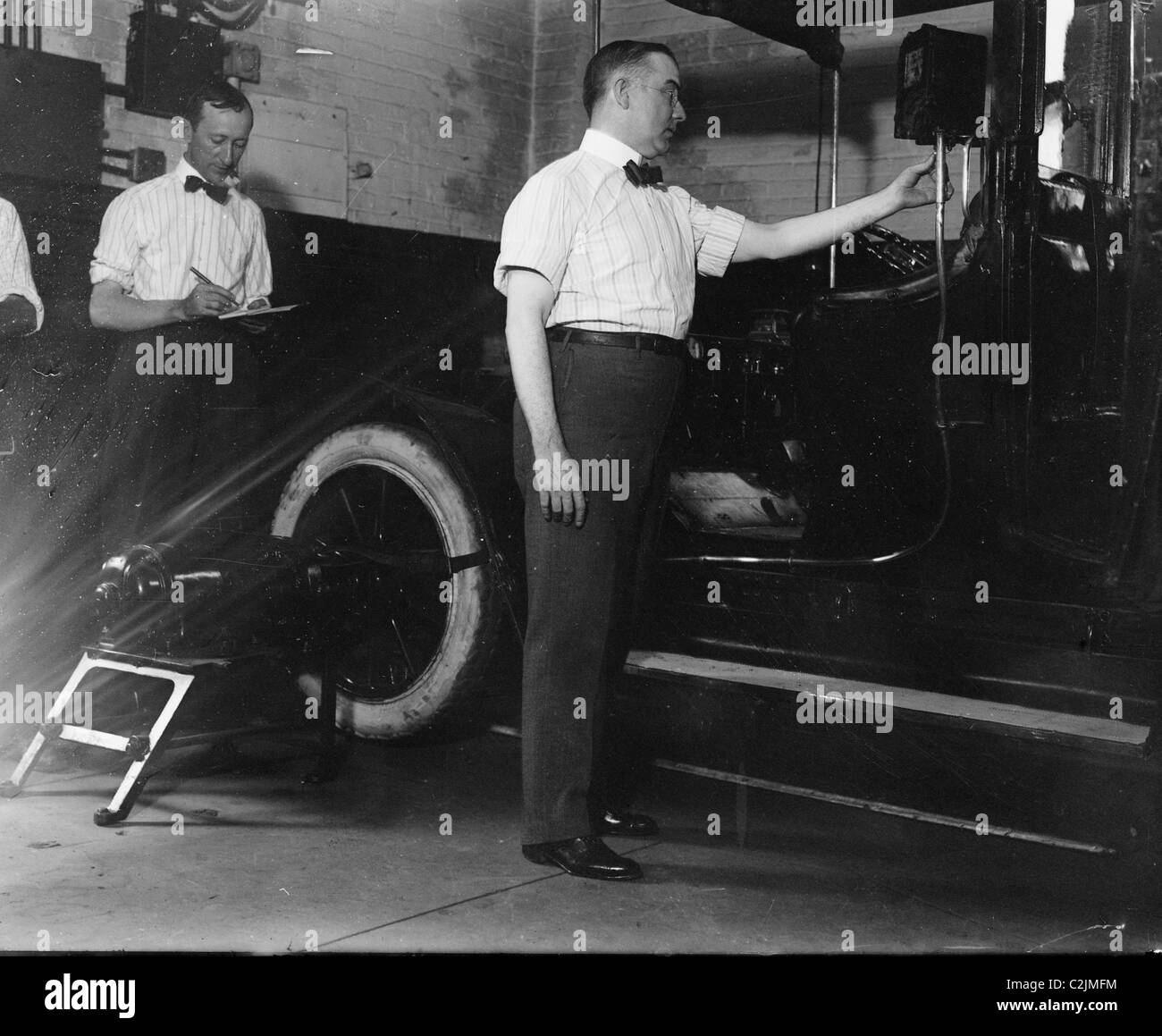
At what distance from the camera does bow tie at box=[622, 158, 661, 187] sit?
2.42 meters

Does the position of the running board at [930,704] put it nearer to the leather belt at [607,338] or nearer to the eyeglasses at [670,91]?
the leather belt at [607,338]

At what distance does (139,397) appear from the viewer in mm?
3424

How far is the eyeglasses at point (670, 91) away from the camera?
2.39 metres

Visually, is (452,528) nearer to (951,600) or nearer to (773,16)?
(951,600)

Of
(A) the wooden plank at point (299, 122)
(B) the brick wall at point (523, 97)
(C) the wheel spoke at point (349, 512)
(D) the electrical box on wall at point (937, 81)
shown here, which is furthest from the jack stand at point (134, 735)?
(B) the brick wall at point (523, 97)

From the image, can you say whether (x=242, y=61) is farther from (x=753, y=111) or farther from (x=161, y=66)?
(x=753, y=111)

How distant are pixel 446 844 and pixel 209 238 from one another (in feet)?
5.93

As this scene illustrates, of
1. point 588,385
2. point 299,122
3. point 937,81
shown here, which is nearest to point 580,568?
point 588,385

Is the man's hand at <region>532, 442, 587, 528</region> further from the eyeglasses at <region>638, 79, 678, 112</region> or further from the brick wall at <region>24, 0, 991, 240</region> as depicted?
the brick wall at <region>24, 0, 991, 240</region>

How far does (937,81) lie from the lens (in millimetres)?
2379

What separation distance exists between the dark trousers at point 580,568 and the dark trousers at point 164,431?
1285 mm

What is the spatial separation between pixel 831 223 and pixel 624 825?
1260 mm
